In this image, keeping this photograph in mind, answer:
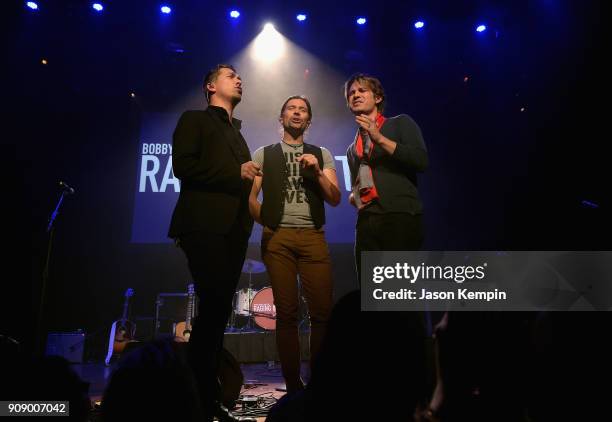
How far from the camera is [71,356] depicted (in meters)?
5.94

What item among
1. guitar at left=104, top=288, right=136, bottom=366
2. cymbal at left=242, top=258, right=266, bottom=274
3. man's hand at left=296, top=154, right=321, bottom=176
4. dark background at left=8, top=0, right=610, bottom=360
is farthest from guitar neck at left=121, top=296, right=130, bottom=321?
man's hand at left=296, top=154, right=321, bottom=176

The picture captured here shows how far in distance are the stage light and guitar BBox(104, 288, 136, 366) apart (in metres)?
4.56

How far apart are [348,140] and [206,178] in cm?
500

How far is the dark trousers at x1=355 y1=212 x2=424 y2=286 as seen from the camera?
2299 millimetres

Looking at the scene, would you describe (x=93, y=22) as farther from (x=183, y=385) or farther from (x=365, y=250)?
(x=183, y=385)

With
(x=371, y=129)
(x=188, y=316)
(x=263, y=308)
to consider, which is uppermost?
(x=371, y=129)

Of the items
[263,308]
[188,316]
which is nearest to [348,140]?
[263,308]

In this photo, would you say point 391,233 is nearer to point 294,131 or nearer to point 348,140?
point 294,131

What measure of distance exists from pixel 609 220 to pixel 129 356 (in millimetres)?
6083

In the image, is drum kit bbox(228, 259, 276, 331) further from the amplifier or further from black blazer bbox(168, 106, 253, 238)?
black blazer bbox(168, 106, 253, 238)

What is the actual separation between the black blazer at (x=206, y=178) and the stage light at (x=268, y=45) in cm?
495

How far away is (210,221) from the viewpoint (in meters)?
2.13

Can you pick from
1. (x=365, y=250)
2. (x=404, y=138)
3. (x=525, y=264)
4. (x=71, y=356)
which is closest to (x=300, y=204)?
(x=365, y=250)

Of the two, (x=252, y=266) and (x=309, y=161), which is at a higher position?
(x=309, y=161)
